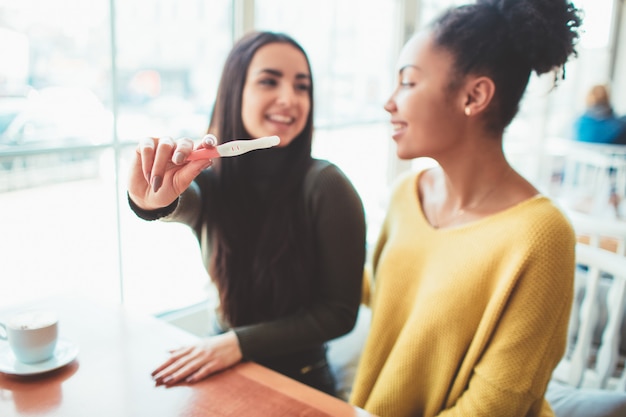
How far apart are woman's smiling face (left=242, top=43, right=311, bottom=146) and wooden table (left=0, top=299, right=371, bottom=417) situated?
0.47 m

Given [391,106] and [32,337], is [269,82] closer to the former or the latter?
[391,106]

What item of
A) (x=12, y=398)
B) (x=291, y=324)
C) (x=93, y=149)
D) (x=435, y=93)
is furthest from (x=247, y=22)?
(x=12, y=398)

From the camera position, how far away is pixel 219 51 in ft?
6.13

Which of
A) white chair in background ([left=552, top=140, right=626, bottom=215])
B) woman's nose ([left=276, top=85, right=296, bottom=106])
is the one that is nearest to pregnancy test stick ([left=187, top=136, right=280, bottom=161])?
woman's nose ([left=276, top=85, right=296, bottom=106])

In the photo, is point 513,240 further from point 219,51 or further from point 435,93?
point 219,51

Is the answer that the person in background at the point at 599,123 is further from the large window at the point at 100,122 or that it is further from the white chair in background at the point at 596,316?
the white chair in background at the point at 596,316

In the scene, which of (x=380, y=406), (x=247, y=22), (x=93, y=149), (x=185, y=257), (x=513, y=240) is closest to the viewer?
(x=513, y=240)

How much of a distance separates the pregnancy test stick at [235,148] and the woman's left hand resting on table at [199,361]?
12.9 inches

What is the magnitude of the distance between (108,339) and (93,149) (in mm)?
741

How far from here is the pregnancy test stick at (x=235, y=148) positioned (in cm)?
77

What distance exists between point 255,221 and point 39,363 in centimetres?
51

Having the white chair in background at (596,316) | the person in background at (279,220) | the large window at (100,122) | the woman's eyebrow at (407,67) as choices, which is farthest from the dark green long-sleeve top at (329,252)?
the white chair in background at (596,316)

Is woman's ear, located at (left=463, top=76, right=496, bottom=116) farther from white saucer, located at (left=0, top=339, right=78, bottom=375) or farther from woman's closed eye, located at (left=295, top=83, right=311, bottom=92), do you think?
white saucer, located at (left=0, top=339, right=78, bottom=375)

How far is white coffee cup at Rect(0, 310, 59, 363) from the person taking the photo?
33.6 inches
